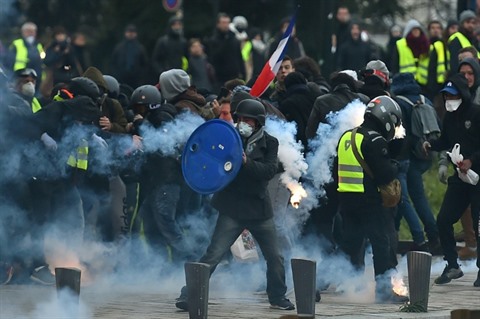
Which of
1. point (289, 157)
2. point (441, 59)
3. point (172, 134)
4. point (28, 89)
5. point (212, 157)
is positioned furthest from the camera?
point (441, 59)

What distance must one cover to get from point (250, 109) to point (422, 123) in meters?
3.88

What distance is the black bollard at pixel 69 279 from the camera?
1077cm

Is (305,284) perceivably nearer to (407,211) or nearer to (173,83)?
(173,83)

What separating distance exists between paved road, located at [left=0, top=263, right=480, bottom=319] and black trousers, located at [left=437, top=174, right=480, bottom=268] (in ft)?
1.64

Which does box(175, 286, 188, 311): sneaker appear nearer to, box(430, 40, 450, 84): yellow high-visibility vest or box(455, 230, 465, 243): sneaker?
box(455, 230, 465, 243): sneaker

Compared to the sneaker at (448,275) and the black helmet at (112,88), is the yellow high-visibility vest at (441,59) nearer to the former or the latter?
the sneaker at (448,275)

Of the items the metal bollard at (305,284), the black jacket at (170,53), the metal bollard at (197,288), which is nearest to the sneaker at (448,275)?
the metal bollard at (305,284)

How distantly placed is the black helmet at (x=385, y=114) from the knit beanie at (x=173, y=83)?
7.36 ft

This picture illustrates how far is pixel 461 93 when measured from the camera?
562 inches

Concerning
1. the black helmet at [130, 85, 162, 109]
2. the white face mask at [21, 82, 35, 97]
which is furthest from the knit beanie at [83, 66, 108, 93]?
the white face mask at [21, 82, 35, 97]

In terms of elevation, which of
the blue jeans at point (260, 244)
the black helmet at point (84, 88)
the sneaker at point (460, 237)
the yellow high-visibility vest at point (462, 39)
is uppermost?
the yellow high-visibility vest at point (462, 39)

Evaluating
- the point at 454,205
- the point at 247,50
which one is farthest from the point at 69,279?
the point at 247,50

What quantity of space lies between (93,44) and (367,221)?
24.2 metres

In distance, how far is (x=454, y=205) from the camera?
14.5 meters
